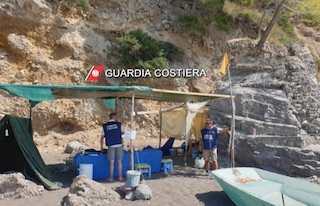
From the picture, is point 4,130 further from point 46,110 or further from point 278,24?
point 278,24

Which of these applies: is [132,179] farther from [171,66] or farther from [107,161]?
[171,66]

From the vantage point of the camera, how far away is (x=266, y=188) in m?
6.25

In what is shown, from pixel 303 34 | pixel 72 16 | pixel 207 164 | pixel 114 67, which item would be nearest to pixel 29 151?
pixel 207 164

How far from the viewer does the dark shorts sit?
6.98m

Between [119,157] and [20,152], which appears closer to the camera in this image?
[20,152]


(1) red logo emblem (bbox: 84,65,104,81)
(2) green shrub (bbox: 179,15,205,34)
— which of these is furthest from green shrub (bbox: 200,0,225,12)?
(1) red logo emblem (bbox: 84,65,104,81)

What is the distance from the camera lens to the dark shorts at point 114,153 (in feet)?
22.9

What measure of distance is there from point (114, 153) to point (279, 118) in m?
5.68

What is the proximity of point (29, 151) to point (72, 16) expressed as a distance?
1010 cm

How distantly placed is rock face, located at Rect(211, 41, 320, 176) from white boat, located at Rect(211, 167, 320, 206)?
1.95m

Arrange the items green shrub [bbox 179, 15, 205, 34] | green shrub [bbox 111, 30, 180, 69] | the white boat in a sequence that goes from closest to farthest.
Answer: the white boat → green shrub [bbox 111, 30, 180, 69] → green shrub [bbox 179, 15, 205, 34]

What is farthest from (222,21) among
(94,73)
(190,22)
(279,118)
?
(279,118)

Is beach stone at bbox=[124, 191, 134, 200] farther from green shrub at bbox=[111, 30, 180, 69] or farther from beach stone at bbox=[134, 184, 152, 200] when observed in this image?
green shrub at bbox=[111, 30, 180, 69]

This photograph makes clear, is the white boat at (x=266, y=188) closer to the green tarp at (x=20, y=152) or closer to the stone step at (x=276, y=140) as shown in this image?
the stone step at (x=276, y=140)
